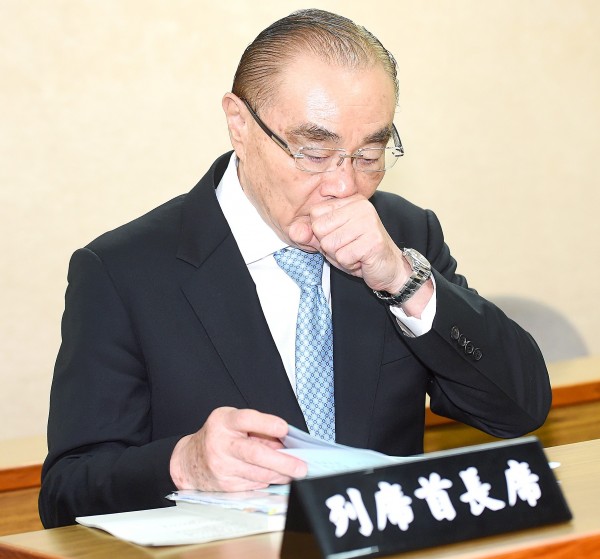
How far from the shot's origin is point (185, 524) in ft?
4.27

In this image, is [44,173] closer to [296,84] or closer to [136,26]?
[136,26]

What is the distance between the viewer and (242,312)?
6.31 feet

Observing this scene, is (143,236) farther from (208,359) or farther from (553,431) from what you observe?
(553,431)

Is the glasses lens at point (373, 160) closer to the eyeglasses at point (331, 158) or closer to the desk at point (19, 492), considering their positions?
the eyeglasses at point (331, 158)

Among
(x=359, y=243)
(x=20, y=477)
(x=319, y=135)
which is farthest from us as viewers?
(x=20, y=477)

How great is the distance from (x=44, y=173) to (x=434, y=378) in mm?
2152

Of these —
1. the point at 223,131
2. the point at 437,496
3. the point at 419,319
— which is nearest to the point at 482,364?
the point at 419,319

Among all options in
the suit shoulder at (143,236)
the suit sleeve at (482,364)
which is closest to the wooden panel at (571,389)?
the suit sleeve at (482,364)

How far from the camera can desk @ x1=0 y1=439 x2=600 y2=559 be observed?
3.59 feet

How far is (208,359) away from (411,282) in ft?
1.31

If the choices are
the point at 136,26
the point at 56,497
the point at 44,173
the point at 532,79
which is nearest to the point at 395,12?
the point at 532,79

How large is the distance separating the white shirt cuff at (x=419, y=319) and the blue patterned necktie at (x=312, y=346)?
193 millimetres

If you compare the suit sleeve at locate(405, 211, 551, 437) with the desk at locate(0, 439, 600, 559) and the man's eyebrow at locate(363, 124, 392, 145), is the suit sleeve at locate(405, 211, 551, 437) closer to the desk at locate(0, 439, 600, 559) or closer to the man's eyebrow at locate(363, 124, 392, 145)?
the man's eyebrow at locate(363, 124, 392, 145)

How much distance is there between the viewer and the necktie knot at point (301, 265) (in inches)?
78.0
